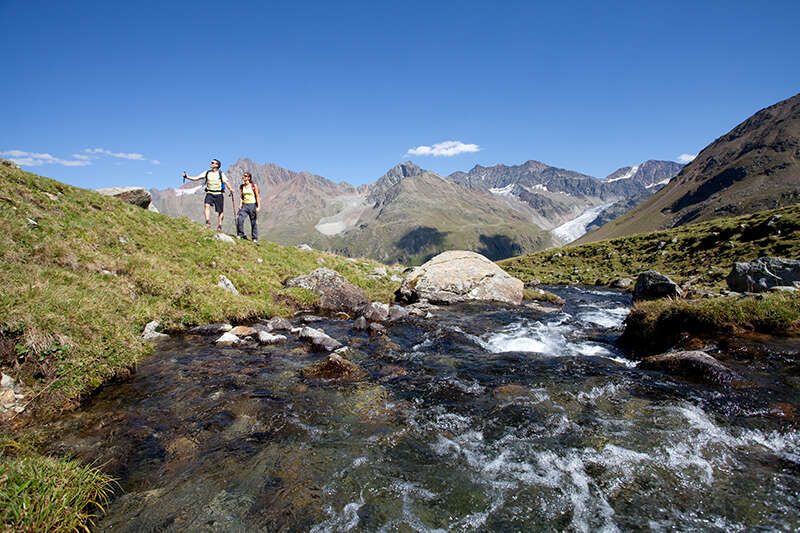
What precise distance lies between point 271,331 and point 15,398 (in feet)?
26.9

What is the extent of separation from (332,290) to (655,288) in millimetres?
17746

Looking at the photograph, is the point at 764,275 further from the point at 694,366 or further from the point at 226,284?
the point at 226,284

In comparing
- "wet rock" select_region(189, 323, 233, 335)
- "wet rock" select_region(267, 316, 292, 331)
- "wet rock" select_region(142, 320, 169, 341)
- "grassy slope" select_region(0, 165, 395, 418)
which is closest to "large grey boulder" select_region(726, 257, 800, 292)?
"grassy slope" select_region(0, 165, 395, 418)

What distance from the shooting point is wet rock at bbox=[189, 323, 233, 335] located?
14547 mm

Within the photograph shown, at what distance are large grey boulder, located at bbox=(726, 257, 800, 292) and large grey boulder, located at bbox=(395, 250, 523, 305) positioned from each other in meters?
12.6

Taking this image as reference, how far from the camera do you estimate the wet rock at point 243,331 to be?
47.9ft

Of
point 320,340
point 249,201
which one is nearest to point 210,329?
point 320,340

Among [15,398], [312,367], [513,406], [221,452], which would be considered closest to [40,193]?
[15,398]

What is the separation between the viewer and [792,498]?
5.96 metres

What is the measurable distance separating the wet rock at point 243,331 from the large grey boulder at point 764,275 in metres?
25.9

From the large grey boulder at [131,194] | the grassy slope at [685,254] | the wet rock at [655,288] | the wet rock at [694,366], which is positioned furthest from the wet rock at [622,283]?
the large grey boulder at [131,194]

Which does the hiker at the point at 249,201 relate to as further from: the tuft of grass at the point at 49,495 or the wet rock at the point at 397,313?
the tuft of grass at the point at 49,495

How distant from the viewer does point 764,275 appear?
70.7 ft

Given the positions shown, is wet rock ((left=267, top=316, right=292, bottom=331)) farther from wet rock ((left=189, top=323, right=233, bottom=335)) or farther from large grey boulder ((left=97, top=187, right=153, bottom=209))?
large grey boulder ((left=97, top=187, right=153, bottom=209))
